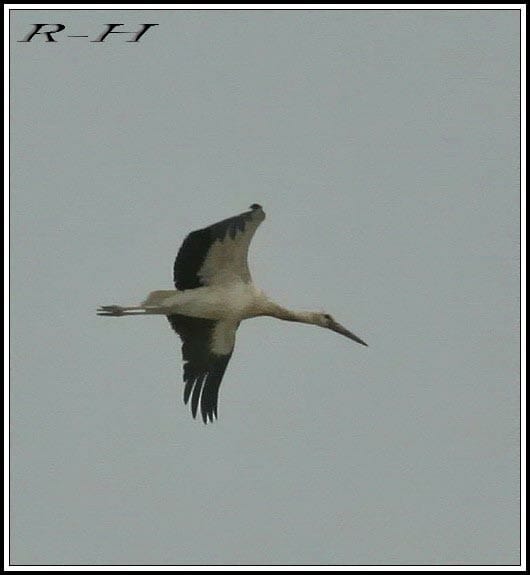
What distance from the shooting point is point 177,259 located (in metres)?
11.1

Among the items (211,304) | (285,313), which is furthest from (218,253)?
(285,313)

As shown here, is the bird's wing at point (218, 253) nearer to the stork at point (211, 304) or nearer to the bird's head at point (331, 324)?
the stork at point (211, 304)

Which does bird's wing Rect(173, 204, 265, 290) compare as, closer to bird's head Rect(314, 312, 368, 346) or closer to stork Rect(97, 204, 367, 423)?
stork Rect(97, 204, 367, 423)

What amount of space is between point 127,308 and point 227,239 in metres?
1.15

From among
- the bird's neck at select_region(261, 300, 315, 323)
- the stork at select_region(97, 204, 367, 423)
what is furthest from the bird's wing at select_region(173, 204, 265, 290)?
the bird's neck at select_region(261, 300, 315, 323)

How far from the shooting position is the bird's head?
1235 centimetres

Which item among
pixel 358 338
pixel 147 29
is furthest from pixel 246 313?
pixel 147 29

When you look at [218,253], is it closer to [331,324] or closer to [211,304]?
[211,304]

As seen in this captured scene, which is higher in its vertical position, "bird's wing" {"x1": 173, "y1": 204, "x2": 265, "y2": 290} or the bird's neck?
"bird's wing" {"x1": 173, "y1": 204, "x2": 265, "y2": 290}

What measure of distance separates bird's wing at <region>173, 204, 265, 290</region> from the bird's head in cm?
117

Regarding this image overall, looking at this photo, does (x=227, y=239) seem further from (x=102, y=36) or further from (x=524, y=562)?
(x=524, y=562)

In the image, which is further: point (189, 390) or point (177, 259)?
point (189, 390)

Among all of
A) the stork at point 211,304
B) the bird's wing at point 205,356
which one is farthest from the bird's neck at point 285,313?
the bird's wing at point 205,356

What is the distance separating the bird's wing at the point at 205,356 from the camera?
11.8 meters
